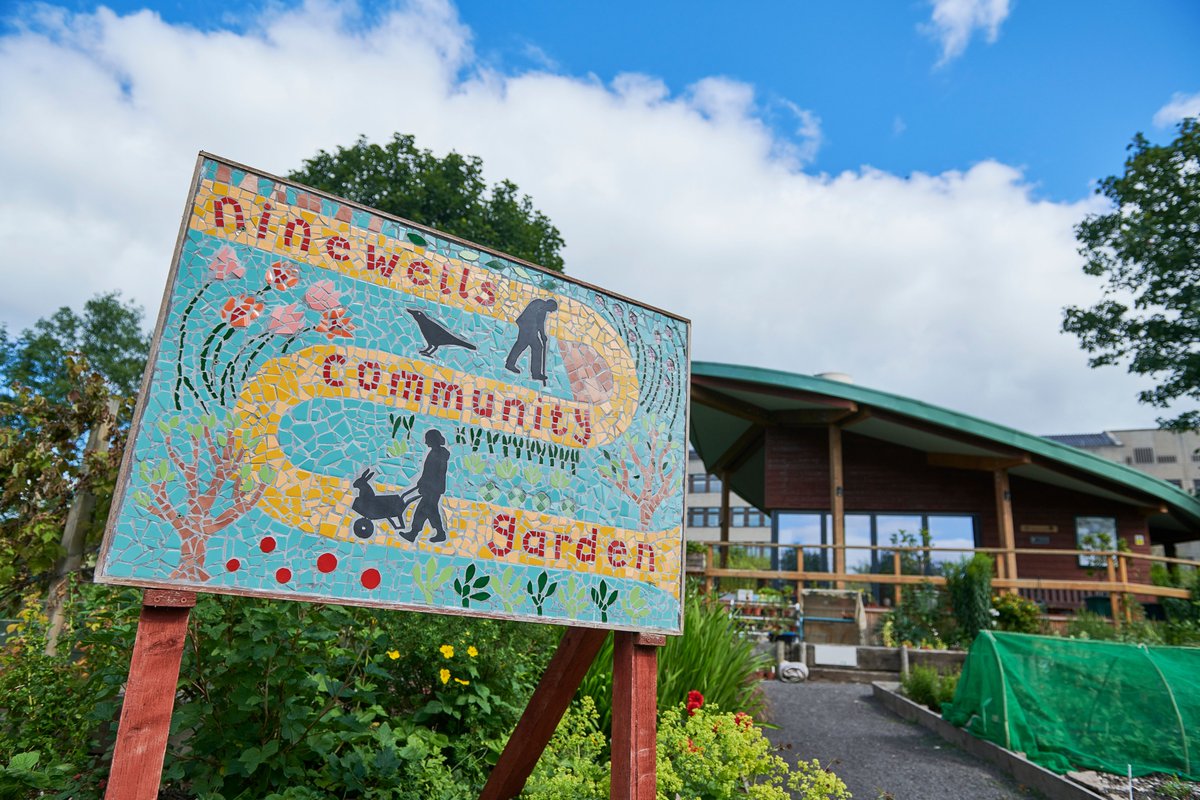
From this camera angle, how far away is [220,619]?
3.50 meters

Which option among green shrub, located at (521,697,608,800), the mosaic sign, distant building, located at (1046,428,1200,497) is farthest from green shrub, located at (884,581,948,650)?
distant building, located at (1046,428,1200,497)

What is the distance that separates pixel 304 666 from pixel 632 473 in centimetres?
190

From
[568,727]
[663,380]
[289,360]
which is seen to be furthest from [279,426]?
[568,727]

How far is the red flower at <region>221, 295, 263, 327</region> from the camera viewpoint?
2.36 m

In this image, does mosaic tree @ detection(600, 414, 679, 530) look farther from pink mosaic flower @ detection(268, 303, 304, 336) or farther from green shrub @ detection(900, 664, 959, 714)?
green shrub @ detection(900, 664, 959, 714)

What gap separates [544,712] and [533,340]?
1702 millimetres

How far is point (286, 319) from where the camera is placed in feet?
8.06

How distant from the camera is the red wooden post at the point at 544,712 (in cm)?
326

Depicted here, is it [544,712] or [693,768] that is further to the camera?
[693,768]

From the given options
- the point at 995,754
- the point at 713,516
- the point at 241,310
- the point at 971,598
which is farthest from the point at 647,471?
the point at 713,516

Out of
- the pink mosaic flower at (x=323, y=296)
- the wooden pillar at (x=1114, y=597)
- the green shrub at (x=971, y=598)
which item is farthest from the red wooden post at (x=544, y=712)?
the wooden pillar at (x=1114, y=597)

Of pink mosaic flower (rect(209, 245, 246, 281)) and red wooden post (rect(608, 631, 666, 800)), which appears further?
red wooden post (rect(608, 631, 666, 800))

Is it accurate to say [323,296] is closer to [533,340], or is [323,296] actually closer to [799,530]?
[533,340]

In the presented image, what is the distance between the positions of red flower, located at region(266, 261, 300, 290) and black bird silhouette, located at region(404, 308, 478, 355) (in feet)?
1.29
